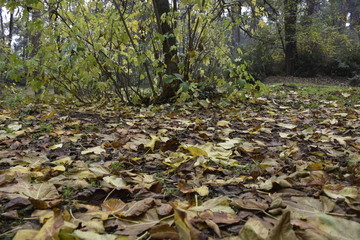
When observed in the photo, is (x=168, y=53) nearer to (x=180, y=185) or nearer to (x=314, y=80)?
(x=180, y=185)

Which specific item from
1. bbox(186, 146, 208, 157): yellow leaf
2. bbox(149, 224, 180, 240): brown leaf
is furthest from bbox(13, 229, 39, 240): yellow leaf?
bbox(186, 146, 208, 157): yellow leaf

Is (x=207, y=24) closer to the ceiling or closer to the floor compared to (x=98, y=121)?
closer to the ceiling

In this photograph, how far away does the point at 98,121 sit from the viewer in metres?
2.63

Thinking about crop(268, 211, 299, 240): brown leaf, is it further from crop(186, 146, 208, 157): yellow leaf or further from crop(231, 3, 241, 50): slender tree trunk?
crop(231, 3, 241, 50): slender tree trunk

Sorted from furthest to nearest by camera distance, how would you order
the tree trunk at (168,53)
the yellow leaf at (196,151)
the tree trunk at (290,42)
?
the tree trunk at (290,42), the tree trunk at (168,53), the yellow leaf at (196,151)

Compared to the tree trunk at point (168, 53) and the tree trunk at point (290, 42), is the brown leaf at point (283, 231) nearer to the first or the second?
the tree trunk at point (168, 53)

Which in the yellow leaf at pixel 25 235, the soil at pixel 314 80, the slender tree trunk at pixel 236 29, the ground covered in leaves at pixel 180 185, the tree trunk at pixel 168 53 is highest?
the slender tree trunk at pixel 236 29

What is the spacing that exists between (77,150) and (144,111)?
1654 mm

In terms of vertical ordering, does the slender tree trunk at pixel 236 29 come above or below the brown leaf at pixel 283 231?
above

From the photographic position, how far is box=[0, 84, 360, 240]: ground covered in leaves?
0.72m

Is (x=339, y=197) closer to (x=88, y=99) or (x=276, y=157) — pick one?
(x=276, y=157)

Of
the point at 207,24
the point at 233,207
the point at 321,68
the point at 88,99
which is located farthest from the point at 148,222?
the point at 321,68

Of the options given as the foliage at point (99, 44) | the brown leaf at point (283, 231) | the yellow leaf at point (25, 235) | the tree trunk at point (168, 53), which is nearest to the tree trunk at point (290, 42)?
the foliage at point (99, 44)

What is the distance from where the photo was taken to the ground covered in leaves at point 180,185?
28.4 inches
